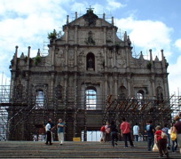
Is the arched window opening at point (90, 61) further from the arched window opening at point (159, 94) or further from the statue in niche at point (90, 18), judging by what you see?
the arched window opening at point (159, 94)

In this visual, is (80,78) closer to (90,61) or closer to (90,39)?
(90,61)

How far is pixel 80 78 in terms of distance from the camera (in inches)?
1314

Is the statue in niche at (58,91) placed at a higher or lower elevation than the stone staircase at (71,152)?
higher

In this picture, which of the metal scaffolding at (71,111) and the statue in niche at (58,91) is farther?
the statue in niche at (58,91)

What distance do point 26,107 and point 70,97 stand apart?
207 inches

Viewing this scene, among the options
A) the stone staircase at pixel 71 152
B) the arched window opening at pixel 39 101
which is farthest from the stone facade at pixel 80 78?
the stone staircase at pixel 71 152

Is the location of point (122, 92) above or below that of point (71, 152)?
above

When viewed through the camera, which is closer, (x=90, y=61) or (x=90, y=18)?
(x=90, y=61)

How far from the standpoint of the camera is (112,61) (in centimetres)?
3444

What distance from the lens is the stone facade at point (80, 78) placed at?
29547 mm

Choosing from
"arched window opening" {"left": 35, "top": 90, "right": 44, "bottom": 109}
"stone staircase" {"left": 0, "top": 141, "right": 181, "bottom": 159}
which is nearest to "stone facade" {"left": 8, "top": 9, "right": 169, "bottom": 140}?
"arched window opening" {"left": 35, "top": 90, "right": 44, "bottom": 109}

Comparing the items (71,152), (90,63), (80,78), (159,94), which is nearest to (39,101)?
(80,78)

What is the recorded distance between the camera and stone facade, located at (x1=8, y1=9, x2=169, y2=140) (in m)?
29.5

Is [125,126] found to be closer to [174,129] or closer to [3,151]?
[174,129]
